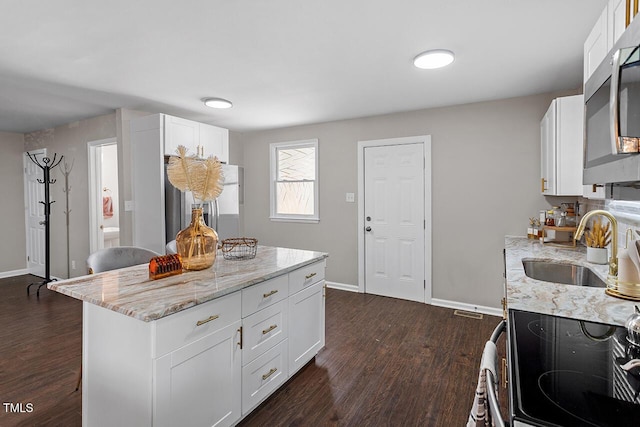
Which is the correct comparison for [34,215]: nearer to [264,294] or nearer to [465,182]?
[264,294]

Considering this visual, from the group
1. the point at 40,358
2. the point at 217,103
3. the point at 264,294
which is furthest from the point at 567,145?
the point at 40,358

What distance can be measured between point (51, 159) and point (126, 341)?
5109 millimetres

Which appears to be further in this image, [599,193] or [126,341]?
[599,193]

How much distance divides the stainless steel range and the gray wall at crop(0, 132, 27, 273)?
7.07 meters

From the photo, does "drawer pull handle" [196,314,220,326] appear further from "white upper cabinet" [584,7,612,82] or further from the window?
the window

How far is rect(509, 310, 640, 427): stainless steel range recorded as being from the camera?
652 mm

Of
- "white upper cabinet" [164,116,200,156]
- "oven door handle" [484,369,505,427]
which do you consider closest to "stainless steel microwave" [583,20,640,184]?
"oven door handle" [484,369,505,427]

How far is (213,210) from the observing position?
380 cm

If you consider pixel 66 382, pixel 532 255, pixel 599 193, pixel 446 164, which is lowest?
pixel 66 382

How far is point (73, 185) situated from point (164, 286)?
13.9ft

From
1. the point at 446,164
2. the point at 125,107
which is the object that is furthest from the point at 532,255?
the point at 125,107

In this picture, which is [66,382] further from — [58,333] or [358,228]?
[358,228]

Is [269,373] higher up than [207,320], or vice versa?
[207,320]

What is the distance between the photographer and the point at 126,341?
142 centimetres
